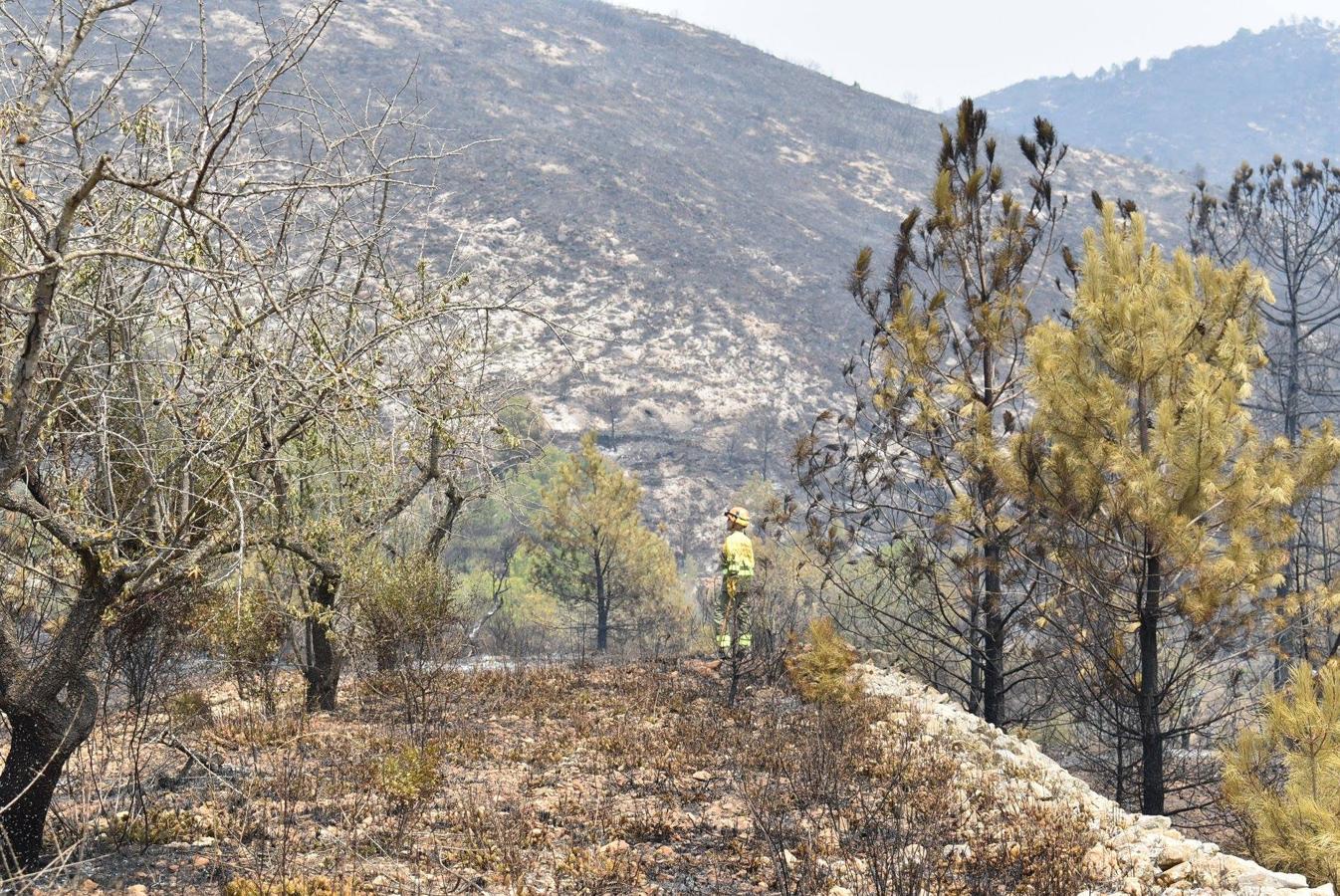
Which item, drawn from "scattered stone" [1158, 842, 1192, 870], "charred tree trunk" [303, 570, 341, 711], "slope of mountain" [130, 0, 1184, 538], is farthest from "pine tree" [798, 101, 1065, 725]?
"slope of mountain" [130, 0, 1184, 538]

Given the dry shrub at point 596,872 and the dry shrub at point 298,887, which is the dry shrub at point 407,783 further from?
the dry shrub at point 298,887

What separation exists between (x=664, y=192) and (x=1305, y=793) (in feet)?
295

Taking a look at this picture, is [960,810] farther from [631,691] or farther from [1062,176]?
[1062,176]

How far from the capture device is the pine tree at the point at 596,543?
995 inches

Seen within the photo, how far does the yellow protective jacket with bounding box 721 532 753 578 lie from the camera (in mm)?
10188

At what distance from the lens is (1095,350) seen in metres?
7.26

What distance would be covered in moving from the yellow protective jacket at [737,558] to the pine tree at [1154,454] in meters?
3.35

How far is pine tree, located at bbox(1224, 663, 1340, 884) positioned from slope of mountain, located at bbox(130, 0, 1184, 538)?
36.3 m

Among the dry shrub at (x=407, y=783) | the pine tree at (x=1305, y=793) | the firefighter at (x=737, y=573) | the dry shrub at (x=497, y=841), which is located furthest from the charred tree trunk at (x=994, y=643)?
the dry shrub at (x=407, y=783)

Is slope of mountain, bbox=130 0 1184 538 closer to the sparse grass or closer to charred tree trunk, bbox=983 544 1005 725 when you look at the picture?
charred tree trunk, bbox=983 544 1005 725

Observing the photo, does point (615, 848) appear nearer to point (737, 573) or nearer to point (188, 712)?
point (188, 712)

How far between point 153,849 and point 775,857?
288 cm

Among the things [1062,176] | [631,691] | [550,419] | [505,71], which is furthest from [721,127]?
[631,691]

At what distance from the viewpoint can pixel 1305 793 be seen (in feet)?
18.2
